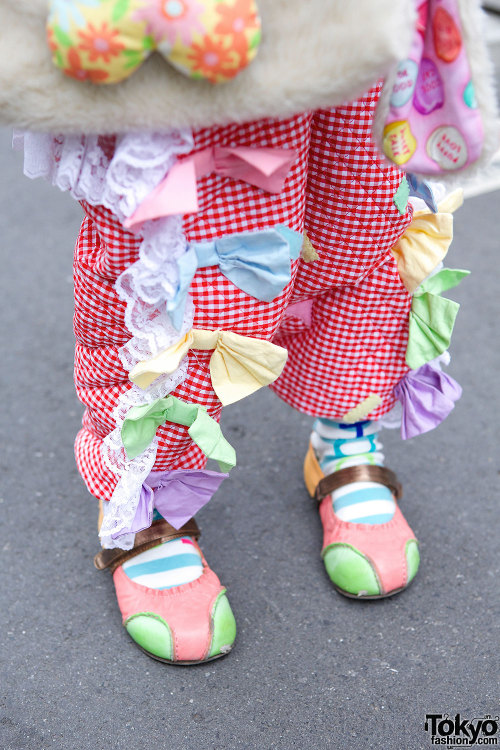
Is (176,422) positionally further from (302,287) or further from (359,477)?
(359,477)

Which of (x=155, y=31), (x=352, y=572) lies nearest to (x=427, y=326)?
(x=352, y=572)

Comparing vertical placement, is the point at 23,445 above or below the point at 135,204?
below

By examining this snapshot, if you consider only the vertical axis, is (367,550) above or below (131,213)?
below

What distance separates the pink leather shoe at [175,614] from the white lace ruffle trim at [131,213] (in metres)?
0.19

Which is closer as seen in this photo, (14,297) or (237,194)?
(237,194)

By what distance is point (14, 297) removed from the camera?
191 centimetres

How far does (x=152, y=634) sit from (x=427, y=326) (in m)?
0.57

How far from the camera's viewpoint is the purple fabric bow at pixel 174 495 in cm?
97

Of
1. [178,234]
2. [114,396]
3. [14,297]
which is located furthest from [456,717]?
[14,297]

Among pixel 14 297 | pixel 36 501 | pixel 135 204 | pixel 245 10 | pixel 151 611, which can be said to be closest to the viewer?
pixel 245 10

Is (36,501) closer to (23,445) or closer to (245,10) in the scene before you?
(23,445)

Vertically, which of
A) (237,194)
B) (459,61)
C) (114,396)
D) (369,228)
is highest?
(459,61)

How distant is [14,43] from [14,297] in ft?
4.20

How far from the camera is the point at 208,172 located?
0.80m
